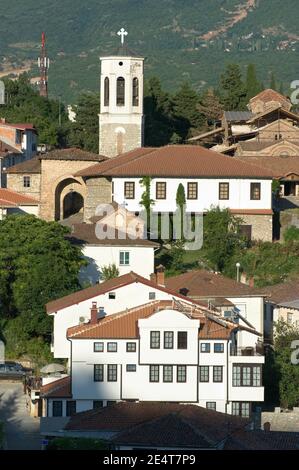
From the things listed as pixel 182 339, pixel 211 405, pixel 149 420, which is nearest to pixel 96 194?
pixel 182 339

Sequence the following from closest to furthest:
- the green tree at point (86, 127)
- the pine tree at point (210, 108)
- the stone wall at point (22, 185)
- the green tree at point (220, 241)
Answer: the green tree at point (220, 241)
the stone wall at point (22, 185)
the green tree at point (86, 127)
the pine tree at point (210, 108)

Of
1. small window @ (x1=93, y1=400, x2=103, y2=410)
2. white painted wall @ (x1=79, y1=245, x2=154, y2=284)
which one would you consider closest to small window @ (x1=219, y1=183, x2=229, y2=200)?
white painted wall @ (x1=79, y1=245, x2=154, y2=284)

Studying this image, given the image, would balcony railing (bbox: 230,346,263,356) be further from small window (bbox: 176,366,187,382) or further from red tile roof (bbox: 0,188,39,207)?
red tile roof (bbox: 0,188,39,207)

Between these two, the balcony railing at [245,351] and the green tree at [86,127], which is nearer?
the balcony railing at [245,351]

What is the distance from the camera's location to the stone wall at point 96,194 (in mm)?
66250

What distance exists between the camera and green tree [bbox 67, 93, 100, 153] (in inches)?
3152

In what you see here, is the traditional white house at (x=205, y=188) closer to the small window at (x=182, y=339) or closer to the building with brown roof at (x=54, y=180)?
the building with brown roof at (x=54, y=180)

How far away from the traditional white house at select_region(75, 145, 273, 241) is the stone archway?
4107 millimetres

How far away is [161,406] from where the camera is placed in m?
49.2

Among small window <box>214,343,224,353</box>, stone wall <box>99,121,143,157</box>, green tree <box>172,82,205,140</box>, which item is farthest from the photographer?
green tree <box>172,82,205,140</box>

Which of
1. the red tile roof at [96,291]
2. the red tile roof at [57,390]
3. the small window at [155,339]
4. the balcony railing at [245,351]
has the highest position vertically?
the red tile roof at [96,291]

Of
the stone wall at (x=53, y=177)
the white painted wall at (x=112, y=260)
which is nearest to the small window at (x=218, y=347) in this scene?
the white painted wall at (x=112, y=260)

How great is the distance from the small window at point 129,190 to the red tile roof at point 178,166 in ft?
0.96
